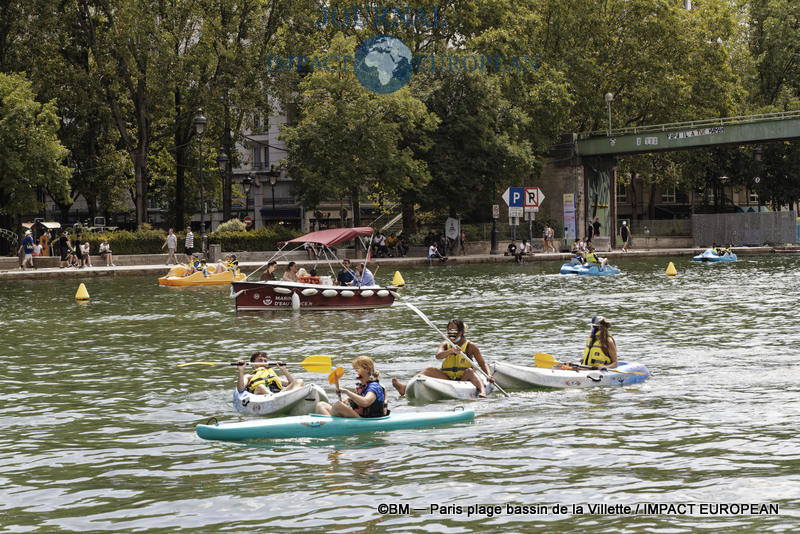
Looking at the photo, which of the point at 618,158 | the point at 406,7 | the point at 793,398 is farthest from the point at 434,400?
the point at 618,158

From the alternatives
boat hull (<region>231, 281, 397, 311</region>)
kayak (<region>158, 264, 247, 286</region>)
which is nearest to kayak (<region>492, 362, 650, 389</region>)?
boat hull (<region>231, 281, 397, 311</region>)

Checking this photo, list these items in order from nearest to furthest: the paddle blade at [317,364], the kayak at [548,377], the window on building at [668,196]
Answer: the paddle blade at [317,364]
the kayak at [548,377]
the window on building at [668,196]

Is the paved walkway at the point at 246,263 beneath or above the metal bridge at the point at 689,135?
beneath

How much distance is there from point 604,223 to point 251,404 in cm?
5576

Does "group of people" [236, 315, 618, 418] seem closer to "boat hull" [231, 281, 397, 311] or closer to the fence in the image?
"boat hull" [231, 281, 397, 311]

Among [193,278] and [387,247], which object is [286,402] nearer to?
[193,278]

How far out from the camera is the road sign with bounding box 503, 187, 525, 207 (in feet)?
187

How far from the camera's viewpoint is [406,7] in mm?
58188

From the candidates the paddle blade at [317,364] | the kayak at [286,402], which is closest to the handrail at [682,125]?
the paddle blade at [317,364]

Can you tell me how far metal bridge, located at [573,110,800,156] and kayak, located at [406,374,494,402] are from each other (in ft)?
154

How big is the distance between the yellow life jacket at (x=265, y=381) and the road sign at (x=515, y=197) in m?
43.9

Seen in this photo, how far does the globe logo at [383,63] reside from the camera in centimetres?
5516

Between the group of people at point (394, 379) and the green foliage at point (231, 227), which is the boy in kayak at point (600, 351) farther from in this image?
the green foliage at point (231, 227)

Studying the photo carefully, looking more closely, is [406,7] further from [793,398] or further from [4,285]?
[793,398]
